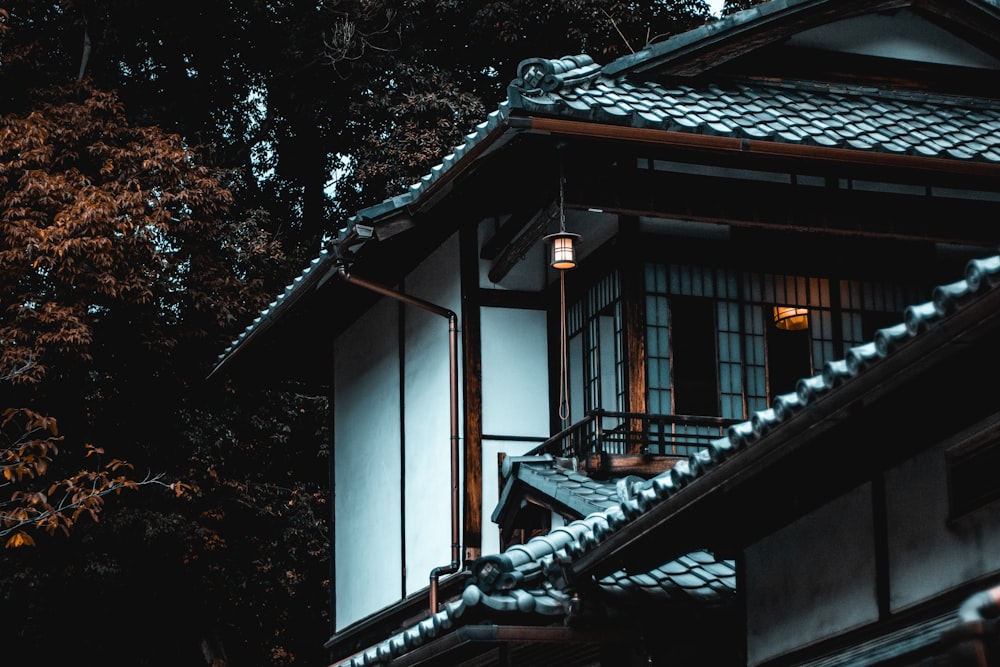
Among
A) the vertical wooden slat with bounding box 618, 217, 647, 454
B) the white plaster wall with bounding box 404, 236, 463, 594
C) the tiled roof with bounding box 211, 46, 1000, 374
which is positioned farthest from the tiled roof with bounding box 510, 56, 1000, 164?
the white plaster wall with bounding box 404, 236, 463, 594

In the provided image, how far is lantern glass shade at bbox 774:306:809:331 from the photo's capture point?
14742 mm

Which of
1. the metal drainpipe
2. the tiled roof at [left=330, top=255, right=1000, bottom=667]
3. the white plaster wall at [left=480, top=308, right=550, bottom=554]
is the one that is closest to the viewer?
the tiled roof at [left=330, top=255, right=1000, bottom=667]

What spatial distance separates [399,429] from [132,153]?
936 cm

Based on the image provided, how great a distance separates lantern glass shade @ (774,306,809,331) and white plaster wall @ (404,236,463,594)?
10.7 feet

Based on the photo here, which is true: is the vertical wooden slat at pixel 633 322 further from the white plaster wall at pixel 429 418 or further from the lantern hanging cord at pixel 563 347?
the white plaster wall at pixel 429 418

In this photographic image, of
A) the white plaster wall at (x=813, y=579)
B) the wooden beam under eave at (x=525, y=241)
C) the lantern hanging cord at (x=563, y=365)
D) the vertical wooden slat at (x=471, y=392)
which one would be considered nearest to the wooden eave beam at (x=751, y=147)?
the wooden beam under eave at (x=525, y=241)

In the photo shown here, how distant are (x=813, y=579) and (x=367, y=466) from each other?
32.0 ft

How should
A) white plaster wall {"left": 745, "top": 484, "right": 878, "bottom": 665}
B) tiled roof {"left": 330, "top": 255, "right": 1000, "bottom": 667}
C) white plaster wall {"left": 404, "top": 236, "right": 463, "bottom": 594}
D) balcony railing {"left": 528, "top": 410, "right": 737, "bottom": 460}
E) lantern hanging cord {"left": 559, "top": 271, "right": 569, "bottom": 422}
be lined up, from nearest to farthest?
tiled roof {"left": 330, "top": 255, "right": 1000, "bottom": 667} < white plaster wall {"left": 745, "top": 484, "right": 878, "bottom": 665} < balcony railing {"left": 528, "top": 410, "right": 737, "bottom": 460} < lantern hanging cord {"left": 559, "top": 271, "right": 569, "bottom": 422} < white plaster wall {"left": 404, "top": 236, "right": 463, "bottom": 594}

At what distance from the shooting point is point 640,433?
1373cm

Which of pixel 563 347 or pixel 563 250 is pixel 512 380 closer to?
pixel 563 347

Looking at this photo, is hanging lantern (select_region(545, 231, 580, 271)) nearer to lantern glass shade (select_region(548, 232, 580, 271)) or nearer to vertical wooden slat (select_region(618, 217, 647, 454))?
lantern glass shade (select_region(548, 232, 580, 271))

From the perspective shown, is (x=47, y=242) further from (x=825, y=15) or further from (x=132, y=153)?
(x=825, y=15)

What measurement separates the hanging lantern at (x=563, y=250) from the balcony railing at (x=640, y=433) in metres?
1.35

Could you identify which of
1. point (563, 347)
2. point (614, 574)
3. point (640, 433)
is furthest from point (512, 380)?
point (614, 574)
